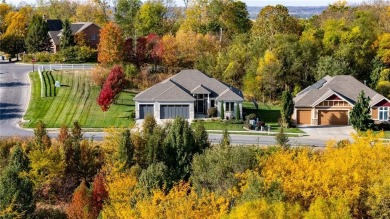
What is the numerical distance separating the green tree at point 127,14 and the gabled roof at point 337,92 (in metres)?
42.0

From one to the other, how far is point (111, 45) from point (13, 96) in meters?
14.1

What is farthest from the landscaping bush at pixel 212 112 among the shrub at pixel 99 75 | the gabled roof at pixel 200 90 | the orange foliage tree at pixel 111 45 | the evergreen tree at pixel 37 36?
the evergreen tree at pixel 37 36

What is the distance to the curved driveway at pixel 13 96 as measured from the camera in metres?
55.8

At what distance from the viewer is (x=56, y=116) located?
194 ft

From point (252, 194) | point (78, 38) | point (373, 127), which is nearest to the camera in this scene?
point (252, 194)

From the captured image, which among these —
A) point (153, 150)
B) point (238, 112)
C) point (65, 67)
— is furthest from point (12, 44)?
point (153, 150)

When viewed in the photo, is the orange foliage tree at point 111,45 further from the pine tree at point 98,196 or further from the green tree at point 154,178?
the pine tree at point 98,196

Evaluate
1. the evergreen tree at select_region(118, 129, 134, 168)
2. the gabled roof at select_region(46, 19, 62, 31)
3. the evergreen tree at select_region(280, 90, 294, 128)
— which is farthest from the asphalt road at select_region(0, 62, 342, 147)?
the gabled roof at select_region(46, 19, 62, 31)

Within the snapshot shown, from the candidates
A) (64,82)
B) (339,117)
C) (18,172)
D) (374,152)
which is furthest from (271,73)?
(18,172)

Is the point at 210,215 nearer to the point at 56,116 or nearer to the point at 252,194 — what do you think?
the point at 252,194

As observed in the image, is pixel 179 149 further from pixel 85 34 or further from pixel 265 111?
Answer: pixel 85 34

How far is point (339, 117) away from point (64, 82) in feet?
113

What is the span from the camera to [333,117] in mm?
58625

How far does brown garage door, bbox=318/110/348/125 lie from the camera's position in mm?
58562
